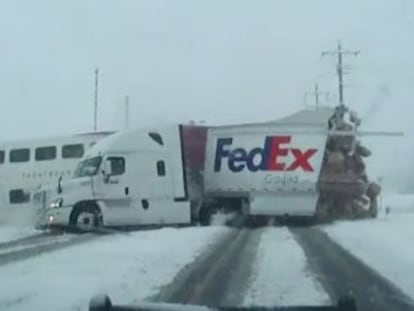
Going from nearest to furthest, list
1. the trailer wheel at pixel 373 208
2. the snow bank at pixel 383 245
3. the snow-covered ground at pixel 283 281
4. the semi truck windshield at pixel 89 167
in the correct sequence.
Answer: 1. the snow-covered ground at pixel 283 281
2. the snow bank at pixel 383 245
3. the semi truck windshield at pixel 89 167
4. the trailer wheel at pixel 373 208

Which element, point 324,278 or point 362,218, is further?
point 362,218

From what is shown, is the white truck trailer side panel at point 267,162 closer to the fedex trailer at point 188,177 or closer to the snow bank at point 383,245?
the fedex trailer at point 188,177

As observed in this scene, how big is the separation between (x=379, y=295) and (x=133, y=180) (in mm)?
18166

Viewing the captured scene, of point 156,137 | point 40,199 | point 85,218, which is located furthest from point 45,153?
point 85,218

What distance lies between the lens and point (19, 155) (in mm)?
40188

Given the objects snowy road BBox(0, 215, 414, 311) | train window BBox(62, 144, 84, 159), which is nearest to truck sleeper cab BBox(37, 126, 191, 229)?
snowy road BBox(0, 215, 414, 311)

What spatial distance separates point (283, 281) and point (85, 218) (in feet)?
52.9

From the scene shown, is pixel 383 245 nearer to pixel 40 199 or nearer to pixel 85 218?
pixel 85 218

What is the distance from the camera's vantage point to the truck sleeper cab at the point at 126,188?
2852cm

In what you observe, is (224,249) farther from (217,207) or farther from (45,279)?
(217,207)

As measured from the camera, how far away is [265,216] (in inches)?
1244

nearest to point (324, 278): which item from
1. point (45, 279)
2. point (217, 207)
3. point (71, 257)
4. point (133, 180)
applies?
point (45, 279)

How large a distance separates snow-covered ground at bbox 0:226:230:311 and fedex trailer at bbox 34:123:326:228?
6377 millimetres

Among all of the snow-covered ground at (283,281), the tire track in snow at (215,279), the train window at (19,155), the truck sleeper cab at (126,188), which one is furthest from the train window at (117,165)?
the train window at (19,155)
